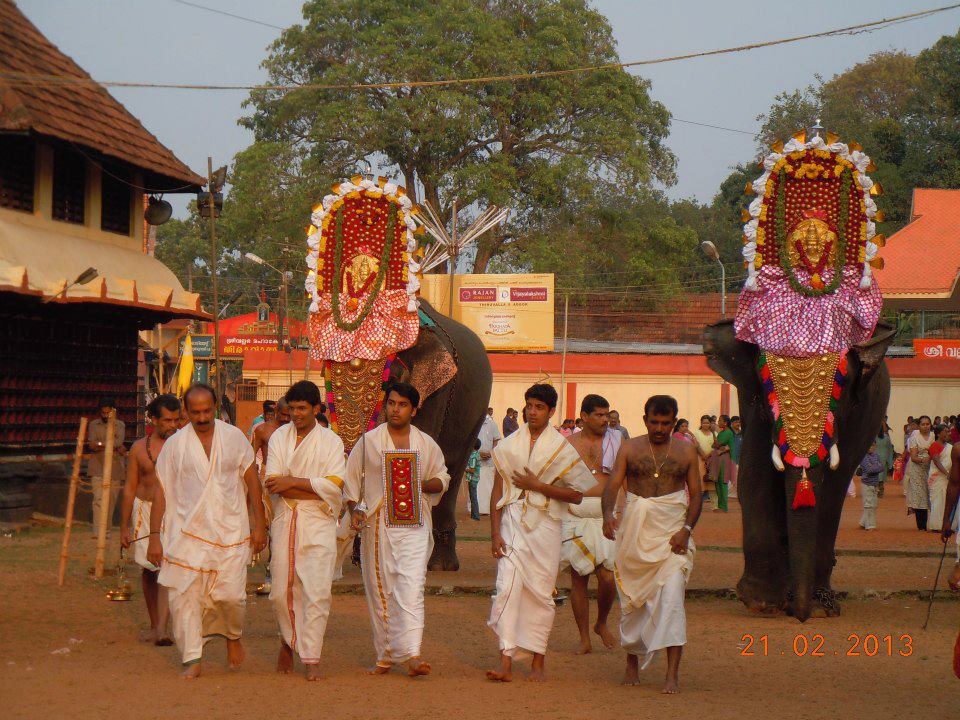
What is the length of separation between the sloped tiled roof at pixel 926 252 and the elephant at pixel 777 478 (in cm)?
2064

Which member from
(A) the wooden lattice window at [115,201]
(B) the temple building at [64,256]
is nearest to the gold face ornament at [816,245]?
(B) the temple building at [64,256]

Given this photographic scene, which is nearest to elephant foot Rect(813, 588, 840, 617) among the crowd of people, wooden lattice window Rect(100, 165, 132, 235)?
Result: the crowd of people

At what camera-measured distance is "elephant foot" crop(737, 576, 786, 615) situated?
980cm

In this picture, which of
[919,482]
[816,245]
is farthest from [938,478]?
[816,245]

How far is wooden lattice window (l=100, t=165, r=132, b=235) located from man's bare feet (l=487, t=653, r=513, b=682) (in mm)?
12022

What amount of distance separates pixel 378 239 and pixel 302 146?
24.9 meters

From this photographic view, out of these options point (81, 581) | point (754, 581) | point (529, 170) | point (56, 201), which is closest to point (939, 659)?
point (754, 581)

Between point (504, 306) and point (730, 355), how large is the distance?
2608cm

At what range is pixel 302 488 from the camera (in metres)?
7.43

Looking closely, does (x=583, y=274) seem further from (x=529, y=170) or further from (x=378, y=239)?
(x=378, y=239)

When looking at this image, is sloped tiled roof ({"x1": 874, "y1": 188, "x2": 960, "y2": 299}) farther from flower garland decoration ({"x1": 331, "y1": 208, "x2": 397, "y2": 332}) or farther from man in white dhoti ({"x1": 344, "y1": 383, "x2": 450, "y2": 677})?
man in white dhoti ({"x1": 344, "y1": 383, "x2": 450, "y2": 677})

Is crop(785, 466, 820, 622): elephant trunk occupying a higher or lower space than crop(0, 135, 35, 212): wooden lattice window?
lower

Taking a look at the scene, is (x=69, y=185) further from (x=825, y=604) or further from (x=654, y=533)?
(x=654, y=533)

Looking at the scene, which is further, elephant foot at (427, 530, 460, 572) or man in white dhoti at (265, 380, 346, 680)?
elephant foot at (427, 530, 460, 572)
